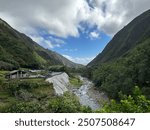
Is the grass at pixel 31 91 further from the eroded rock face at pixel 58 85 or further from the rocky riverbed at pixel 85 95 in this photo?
the rocky riverbed at pixel 85 95

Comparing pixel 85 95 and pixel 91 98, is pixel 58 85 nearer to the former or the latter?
pixel 85 95

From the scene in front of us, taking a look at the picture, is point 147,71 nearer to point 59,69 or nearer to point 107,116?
point 107,116

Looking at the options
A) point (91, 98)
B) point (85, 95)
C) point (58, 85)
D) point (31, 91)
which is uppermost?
point (58, 85)

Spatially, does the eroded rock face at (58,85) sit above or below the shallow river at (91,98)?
above

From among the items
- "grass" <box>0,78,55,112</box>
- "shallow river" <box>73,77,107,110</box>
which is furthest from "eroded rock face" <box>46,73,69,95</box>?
"shallow river" <box>73,77,107,110</box>

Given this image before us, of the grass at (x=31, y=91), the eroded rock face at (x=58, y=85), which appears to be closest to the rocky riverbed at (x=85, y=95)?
the eroded rock face at (x=58, y=85)

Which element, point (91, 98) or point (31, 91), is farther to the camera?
point (91, 98)

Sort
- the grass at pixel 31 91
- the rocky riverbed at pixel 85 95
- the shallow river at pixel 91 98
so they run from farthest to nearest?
the rocky riverbed at pixel 85 95, the shallow river at pixel 91 98, the grass at pixel 31 91

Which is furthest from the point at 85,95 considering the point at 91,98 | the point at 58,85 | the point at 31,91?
the point at 31,91

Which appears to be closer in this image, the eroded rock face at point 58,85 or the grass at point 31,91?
the grass at point 31,91

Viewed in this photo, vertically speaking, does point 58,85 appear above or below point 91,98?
above

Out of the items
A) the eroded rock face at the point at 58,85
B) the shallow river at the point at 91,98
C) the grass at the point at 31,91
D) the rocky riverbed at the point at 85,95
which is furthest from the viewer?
the eroded rock face at the point at 58,85
